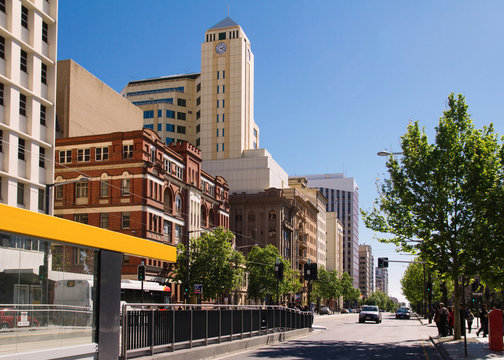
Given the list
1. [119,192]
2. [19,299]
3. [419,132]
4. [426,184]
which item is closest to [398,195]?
[426,184]

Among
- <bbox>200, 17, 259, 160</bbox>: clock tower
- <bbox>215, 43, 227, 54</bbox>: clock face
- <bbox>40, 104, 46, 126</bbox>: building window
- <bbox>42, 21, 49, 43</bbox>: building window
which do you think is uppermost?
<bbox>215, 43, 227, 54</bbox>: clock face

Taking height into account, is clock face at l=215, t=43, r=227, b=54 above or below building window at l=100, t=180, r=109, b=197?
above

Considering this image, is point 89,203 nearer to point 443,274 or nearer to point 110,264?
point 443,274

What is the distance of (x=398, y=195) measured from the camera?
31.8m

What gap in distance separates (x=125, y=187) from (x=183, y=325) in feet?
141

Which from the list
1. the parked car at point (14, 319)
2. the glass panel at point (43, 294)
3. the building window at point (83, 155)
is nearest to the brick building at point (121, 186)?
the building window at point (83, 155)

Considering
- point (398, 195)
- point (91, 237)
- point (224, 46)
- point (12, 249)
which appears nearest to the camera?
point (12, 249)

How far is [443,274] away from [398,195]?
516cm

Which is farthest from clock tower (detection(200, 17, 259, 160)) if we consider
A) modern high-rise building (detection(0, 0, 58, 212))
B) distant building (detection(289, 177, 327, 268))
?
modern high-rise building (detection(0, 0, 58, 212))

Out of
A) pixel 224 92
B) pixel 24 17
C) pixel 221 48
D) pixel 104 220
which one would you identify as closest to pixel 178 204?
pixel 104 220

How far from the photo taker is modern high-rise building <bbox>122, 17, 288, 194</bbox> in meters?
110

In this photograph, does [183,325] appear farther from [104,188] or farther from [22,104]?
[104,188]

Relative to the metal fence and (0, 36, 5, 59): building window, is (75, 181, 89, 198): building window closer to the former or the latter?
(0, 36, 5, 59): building window

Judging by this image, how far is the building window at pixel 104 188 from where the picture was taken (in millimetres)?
59625
